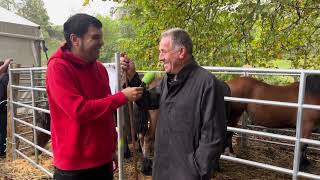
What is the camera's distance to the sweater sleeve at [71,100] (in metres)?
2.01

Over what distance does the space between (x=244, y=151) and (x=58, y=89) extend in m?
4.43

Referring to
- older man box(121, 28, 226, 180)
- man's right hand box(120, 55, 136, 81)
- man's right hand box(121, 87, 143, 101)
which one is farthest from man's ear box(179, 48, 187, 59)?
man's right hand box(120, 55, 136, 81)

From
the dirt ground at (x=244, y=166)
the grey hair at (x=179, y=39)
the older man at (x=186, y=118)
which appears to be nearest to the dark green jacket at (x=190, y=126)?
the older man at (x=186, y=118)

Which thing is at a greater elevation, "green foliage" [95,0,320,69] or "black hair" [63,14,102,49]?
"green foliage" [95,0,320,69]

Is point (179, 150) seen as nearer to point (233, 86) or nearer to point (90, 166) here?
point (90, 166)

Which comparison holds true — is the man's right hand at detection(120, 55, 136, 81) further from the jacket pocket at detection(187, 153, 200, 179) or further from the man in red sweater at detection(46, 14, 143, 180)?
the jacket pocket at detection(187, 153, 200, 179)

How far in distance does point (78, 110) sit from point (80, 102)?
49mm

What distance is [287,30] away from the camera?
610cm

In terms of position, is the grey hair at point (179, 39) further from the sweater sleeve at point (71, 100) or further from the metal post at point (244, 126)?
the metal post at point (244, 126)

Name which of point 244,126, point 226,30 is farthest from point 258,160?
point 226,30

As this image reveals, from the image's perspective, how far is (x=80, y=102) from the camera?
6.60 feet

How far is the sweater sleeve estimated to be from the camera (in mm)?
2014

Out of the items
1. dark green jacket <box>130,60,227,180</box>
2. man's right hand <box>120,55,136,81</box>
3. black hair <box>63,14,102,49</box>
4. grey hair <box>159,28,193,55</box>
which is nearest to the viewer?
dark green jacket <box>130,60,227,180</box>

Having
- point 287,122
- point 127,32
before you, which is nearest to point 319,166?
point 287,122
